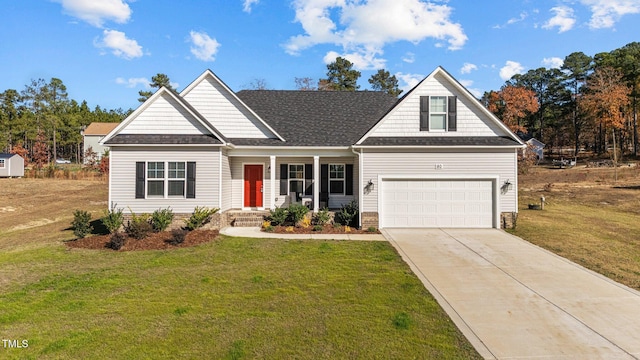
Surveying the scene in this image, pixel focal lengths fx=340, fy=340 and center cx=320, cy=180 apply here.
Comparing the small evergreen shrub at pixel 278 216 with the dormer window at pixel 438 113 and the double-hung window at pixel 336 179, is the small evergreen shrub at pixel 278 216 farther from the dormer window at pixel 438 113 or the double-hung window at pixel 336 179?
the dormer window at pixel 438 113

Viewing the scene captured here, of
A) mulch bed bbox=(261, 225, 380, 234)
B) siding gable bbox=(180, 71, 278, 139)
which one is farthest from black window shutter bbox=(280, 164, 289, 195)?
mulch bed bbox=(261, 225, 380, 234)

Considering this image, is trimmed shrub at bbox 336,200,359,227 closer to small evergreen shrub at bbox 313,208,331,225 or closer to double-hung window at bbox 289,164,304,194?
small evergreen shrub at bbox 313,208,331,225

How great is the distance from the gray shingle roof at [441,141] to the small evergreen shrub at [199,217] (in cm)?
674

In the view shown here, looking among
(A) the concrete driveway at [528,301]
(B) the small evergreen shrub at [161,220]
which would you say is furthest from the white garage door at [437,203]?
(B) the small evergreen shrub at [161,220]

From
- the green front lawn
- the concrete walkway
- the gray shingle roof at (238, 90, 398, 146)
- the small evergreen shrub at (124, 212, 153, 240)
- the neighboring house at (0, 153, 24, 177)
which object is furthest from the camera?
the neighboring house at (0, 153, 24, 177)

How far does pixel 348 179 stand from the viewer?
16234mm

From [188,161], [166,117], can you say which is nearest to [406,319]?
[188,161]

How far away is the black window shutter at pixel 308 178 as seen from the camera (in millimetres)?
16219

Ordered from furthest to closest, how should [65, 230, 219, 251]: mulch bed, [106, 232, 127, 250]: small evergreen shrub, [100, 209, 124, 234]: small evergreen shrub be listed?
[100, 209, 124, 234]: small evergreen shrub → [65, 230, 219, 251]: mulch bed → [106, 232, 127, 250]: small evergreen shrub

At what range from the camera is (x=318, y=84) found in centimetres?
4878

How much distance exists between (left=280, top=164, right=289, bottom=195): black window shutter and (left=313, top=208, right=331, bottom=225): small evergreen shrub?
2.52 m

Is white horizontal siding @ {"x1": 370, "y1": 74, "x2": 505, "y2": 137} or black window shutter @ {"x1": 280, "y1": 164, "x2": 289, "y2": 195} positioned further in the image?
black window shutter @ {"x1": 280, "y1": 164, "x2": 289, "y2": 195}

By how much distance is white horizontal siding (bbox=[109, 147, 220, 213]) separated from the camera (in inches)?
531

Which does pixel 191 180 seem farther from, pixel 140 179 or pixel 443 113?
pixel 443 113
